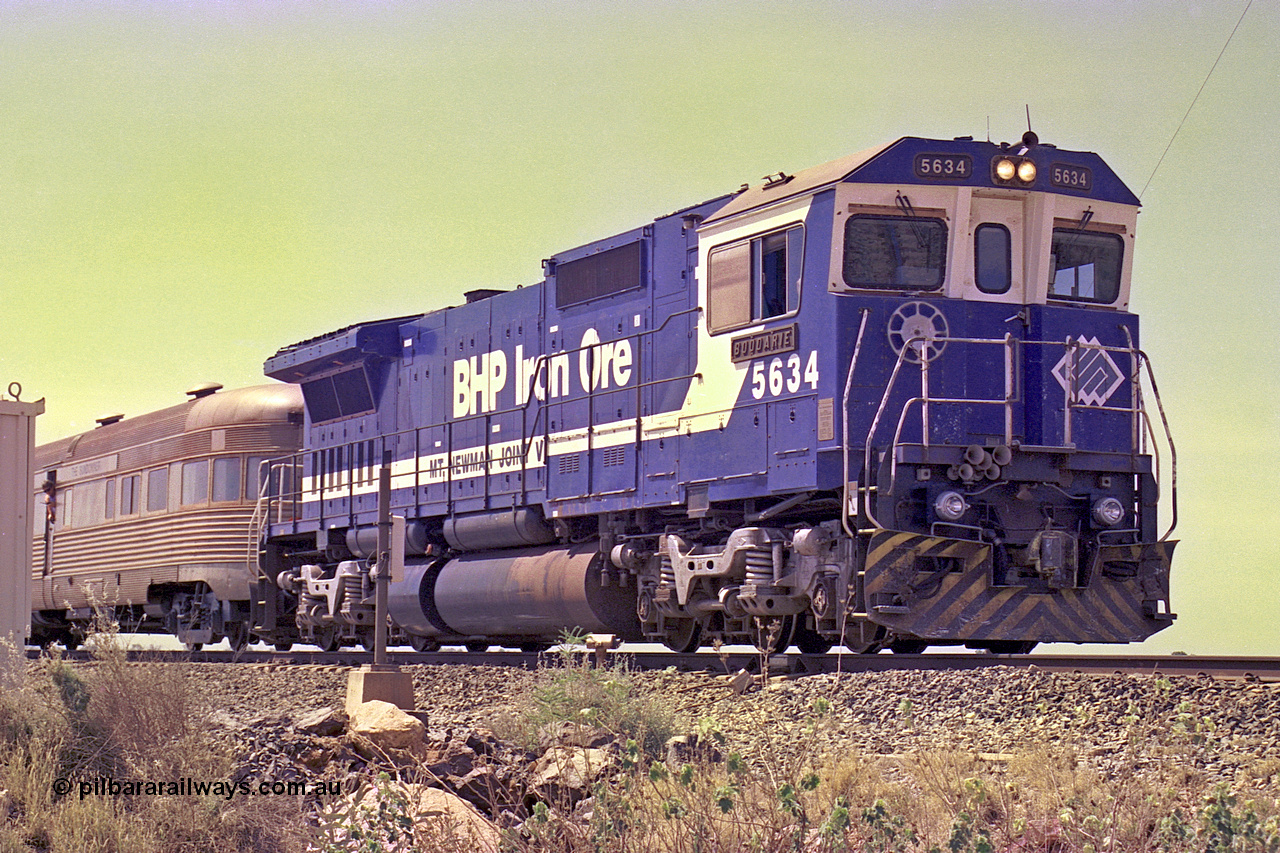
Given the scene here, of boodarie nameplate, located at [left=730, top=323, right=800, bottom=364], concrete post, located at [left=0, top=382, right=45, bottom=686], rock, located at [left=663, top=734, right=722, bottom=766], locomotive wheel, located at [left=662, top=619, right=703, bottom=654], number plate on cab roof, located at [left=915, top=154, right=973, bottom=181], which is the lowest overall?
rock, located at [left=663, top=734, right=722, bottom=766]

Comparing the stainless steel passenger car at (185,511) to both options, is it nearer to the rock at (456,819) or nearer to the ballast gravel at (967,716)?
the ballast gravel at (967,716)

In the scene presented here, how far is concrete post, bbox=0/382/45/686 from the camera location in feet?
39.9

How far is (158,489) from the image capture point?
72.5ft

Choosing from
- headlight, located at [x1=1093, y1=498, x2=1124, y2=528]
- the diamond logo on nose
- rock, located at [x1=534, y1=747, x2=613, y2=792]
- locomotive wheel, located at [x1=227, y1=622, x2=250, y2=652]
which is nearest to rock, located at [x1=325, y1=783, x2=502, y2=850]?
rock, located at [x1=534, y1=747, x2=613, y2=792]

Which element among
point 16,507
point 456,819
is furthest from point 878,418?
point 16,507

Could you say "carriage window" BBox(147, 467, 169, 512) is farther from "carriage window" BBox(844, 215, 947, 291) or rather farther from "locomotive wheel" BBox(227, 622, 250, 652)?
"carriage window" BBox(844, 215, 947, 291)

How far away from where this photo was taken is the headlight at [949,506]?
11.7 metres

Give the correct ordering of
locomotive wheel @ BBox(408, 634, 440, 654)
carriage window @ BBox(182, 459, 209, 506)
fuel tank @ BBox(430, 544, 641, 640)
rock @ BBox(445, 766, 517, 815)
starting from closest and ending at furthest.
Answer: rock @ BBox(445, 766, 517, 815) < fuel tank @ BBox(430, 544, 641, 640) < locomotive wheel @ BBox(408, 634, 440, 654) < carriage window @ BBox(182, 459, 209, 506)

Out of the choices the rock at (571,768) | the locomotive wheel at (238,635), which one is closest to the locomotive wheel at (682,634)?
the rock at (571,768)

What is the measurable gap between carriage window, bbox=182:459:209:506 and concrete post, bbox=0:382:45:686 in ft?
29.3

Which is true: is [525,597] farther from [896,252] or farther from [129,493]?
[129,493]

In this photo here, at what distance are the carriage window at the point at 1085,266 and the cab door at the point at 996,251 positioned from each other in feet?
1.07

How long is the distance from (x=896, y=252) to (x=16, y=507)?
752cm

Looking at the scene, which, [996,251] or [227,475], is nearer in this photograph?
[996,251]
